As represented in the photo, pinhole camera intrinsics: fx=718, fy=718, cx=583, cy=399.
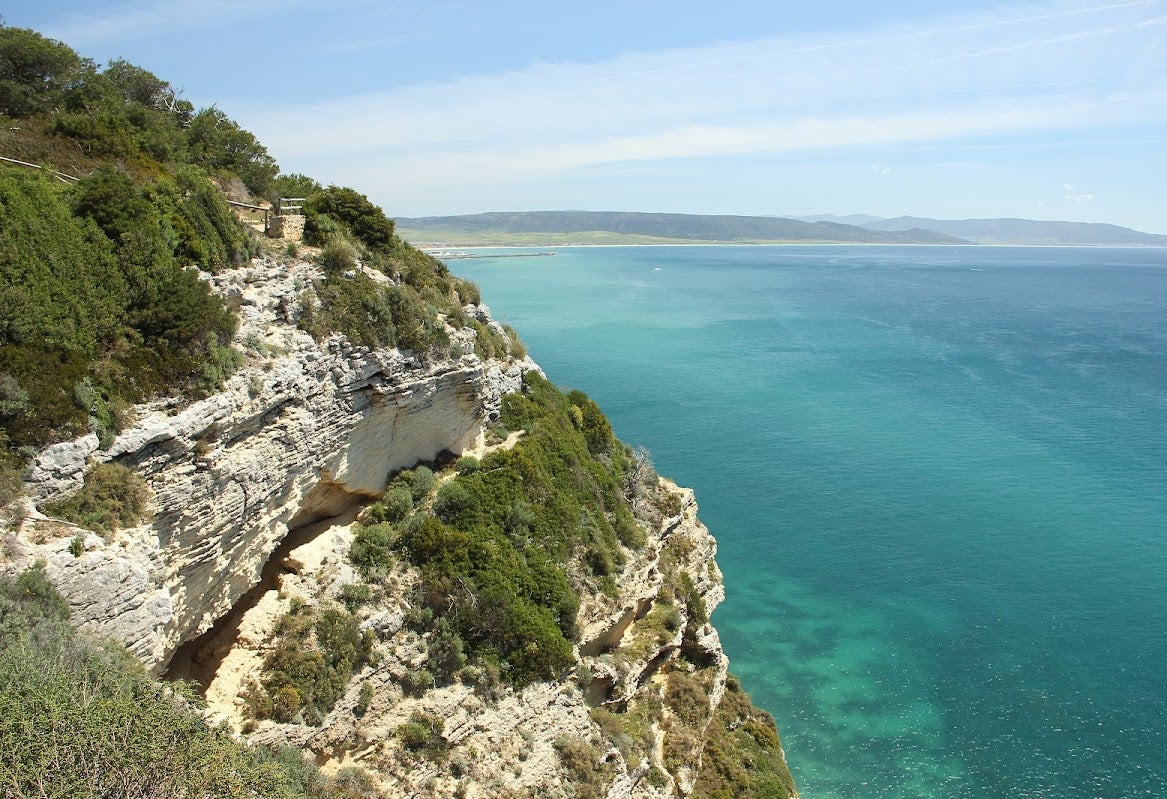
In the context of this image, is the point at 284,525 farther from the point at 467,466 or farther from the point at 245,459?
the point at 467,466

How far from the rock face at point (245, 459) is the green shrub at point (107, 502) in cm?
22

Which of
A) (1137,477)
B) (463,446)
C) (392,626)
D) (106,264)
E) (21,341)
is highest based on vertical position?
(106,264)

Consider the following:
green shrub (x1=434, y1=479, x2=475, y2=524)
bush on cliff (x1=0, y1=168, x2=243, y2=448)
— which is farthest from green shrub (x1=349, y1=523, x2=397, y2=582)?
bush on cliff (x1=0, y1=168, x2=243, y2=448)

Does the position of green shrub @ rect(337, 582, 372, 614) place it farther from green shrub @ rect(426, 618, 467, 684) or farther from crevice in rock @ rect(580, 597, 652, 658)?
crevice in rock @ rect(580, 597, 652, 658)

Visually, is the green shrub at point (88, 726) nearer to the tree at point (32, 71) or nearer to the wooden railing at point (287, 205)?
the wooden railing at point (287, 205)

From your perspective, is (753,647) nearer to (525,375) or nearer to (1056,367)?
(525,375)

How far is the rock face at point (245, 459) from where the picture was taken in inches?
504

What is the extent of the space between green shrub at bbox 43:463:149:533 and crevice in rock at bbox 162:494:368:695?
3.68m

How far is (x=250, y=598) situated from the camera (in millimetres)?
18312

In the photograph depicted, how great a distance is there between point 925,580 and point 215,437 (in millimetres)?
36706

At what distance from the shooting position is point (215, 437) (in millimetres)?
15703

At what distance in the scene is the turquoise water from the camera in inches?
1161

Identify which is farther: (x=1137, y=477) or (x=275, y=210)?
(x=1137, y=477)

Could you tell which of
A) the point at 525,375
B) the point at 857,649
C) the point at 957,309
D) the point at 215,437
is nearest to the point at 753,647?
the point at 857,649
